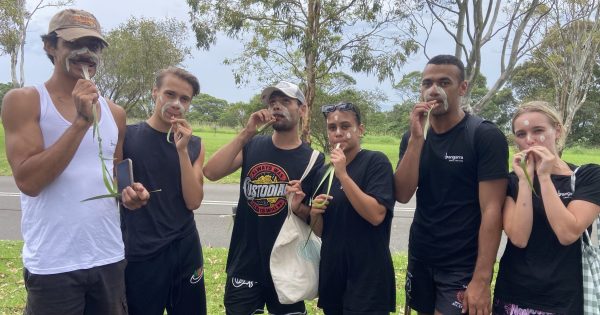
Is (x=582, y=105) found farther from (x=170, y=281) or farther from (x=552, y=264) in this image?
(x=170, y=281)

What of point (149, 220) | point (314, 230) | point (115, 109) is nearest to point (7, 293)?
point (149, 220)

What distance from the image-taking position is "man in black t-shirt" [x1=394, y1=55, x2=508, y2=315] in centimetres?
288

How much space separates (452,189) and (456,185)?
37 millimetres

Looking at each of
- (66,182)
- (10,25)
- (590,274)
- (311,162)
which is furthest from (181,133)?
(10,25)

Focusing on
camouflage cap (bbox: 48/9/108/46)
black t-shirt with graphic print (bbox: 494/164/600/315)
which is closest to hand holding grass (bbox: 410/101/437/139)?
black t-shirt with graphic print (bbox: 494/164/600/315)

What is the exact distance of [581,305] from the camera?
261 cm

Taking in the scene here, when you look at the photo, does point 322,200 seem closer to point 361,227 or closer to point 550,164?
point 361,227

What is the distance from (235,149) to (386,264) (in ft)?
4.59

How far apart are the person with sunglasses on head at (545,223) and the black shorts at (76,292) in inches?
90.7

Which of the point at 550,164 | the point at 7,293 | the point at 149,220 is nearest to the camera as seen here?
the point at 550,164

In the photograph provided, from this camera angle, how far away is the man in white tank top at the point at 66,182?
2.40 m

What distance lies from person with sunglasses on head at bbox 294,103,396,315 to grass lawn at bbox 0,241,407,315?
6.76 ft

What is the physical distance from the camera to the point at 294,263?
10.7 feet

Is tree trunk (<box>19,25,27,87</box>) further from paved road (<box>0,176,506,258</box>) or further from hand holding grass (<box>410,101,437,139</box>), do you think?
hand holding grass (<box>410,101,437,139</box>)
